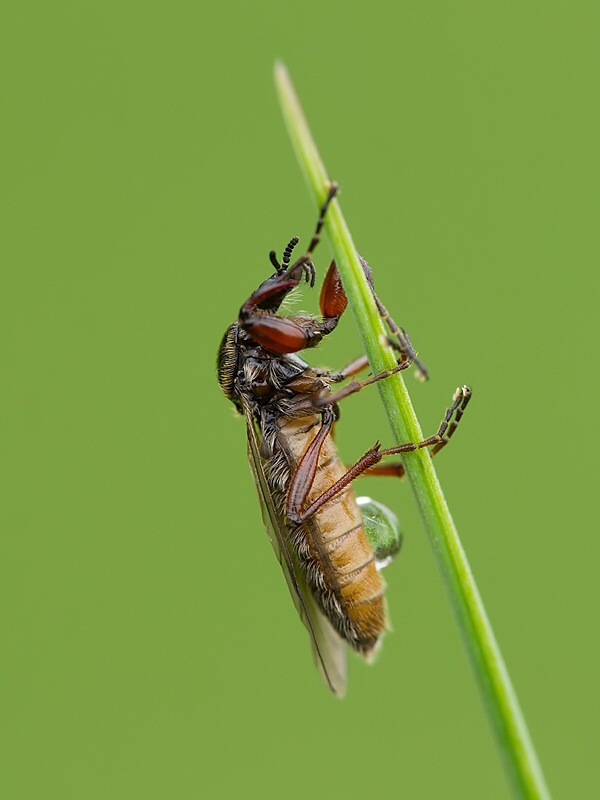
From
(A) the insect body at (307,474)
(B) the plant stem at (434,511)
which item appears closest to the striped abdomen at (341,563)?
(A) the insect body at (307,474)

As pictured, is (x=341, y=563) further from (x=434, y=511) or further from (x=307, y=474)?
(x=434, y=511)

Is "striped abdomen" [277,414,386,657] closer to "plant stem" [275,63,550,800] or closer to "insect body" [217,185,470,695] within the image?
"insect body" [217,185,470,695]

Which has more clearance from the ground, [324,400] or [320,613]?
[324,400]

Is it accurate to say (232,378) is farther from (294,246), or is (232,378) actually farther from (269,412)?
(294,246)

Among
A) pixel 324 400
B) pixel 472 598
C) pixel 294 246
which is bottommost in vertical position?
pixel 472 598

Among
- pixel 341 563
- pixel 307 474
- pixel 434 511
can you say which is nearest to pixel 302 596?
pixel 341 563

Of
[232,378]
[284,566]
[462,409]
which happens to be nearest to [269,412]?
[232,378]

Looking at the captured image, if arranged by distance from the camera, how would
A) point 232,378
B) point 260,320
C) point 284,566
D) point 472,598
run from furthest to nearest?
point 232,378, point 284,566, point 260,320, point 472,598
